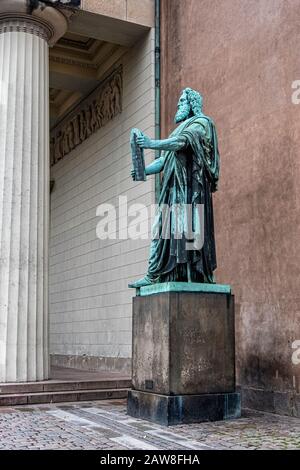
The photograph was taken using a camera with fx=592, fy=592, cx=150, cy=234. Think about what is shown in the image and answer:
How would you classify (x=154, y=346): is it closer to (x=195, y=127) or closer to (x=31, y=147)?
(x=195, y=127)

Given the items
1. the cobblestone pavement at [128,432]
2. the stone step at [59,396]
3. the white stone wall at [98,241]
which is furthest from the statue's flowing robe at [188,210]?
the white stone wall at [98,241]

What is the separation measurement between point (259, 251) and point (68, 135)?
9.28 meters

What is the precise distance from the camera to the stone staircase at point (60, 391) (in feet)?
28.2

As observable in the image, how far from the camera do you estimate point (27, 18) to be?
10.5 metres

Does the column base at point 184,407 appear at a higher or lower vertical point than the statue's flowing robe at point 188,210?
lower

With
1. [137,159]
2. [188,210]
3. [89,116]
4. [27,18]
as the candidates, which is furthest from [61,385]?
[89,116]

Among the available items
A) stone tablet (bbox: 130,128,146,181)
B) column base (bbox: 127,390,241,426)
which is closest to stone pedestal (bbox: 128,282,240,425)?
column base (bbox: 127,390,241,426)

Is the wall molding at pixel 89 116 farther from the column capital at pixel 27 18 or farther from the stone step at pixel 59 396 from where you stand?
the stone step at pixel 59 396

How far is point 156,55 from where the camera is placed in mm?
12281

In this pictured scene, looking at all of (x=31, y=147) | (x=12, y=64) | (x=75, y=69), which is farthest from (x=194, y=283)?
(x=75, y=69)

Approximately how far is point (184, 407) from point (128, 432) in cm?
73

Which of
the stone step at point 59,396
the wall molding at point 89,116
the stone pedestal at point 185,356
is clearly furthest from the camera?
the wall molding at point 89,116

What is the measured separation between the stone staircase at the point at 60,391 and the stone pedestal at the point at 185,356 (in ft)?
6.93

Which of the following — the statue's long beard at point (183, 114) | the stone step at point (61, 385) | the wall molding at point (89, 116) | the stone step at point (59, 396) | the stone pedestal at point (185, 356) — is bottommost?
the stone step at point (59, 396)
